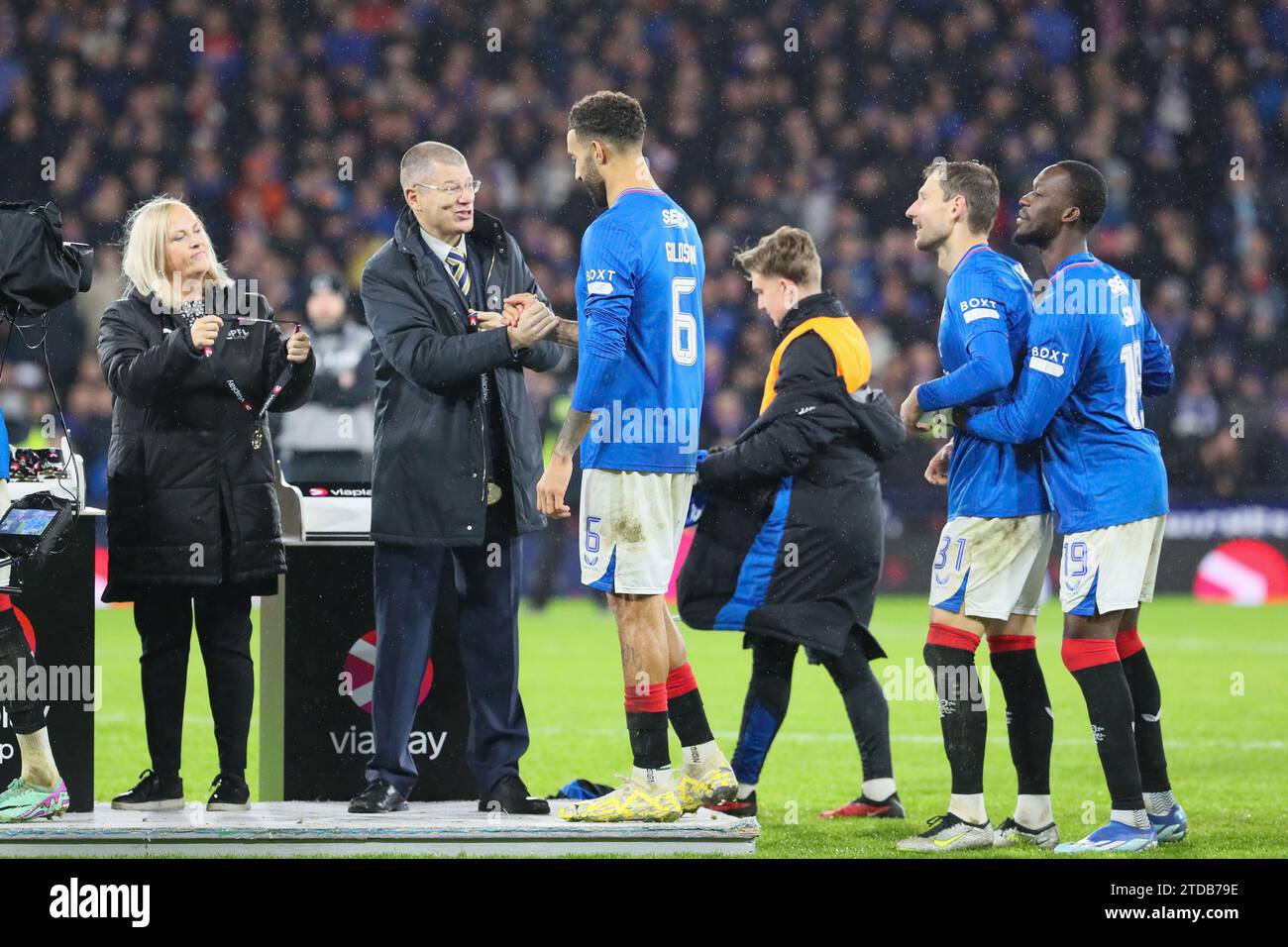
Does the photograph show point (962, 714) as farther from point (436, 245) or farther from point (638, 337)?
point (436, 245)

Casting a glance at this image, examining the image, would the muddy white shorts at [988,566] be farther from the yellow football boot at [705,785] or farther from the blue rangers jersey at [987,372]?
the yellow football boot at [705,785]

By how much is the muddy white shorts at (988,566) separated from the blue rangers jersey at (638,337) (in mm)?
890

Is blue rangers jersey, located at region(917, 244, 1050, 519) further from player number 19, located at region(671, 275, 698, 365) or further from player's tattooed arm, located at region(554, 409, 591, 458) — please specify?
player's tattooed arm, located at region(554, 409, 591, 458)

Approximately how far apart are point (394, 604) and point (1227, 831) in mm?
2896

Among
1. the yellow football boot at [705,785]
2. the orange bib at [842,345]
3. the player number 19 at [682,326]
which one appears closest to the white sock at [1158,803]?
the yellow football boot at [705,785]

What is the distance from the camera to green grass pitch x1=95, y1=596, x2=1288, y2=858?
5582 millimetres

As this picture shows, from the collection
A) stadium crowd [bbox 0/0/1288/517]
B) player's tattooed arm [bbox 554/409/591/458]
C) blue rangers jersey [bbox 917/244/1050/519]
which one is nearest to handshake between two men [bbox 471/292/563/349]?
player's tattooed arm [bbox 554/409/591/458]

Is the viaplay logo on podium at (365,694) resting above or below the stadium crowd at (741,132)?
below

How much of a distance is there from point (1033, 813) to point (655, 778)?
125 cm

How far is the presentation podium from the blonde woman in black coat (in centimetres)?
21

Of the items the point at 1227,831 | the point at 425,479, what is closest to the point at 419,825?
the point at 425,479

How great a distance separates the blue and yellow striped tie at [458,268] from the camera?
16.4 ft

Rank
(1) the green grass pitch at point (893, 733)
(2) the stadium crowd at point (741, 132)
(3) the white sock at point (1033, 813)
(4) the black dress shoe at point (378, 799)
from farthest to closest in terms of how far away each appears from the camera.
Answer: (2) the stadium crowd at point (741, 132), (1) the green grass pitch at point (893, 733), (3) the white sock at point (1033, 813), (4) the black dress shoe at point (378, 799)

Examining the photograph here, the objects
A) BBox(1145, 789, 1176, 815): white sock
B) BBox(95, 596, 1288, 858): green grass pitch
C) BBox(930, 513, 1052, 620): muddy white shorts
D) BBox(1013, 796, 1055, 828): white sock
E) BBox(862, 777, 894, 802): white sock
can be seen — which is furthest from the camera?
BBox(862, 777, 894, 802): white sock
